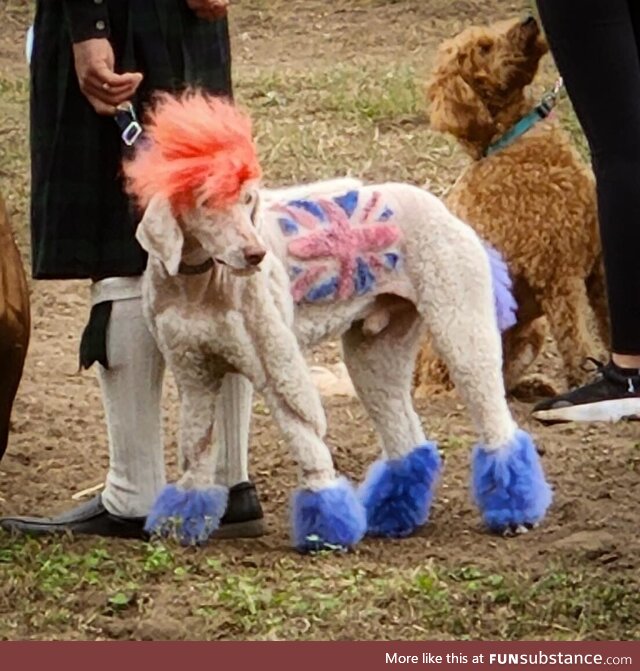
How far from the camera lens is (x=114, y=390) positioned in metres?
4.26

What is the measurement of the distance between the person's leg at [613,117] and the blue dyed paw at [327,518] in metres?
1.01

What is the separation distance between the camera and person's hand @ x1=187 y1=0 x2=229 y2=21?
13.7 feet

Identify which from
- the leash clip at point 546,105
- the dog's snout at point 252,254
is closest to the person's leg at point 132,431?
the dog's snout at point 252,254

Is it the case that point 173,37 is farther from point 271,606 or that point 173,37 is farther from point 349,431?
point 349,431

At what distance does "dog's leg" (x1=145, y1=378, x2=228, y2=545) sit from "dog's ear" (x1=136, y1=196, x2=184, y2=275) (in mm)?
339

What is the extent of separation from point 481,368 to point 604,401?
2.58 ft

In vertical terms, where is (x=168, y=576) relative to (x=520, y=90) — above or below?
below

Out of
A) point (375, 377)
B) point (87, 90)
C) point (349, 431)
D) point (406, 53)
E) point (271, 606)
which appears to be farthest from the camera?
point (406, 53)

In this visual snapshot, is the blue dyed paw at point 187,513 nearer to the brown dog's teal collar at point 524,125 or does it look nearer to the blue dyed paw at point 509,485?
the blue dyed paw at point 509,485

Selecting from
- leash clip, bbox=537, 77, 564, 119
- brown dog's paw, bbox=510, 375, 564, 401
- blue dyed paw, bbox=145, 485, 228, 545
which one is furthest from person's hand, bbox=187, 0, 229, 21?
brown dog's paw, bbox=510, 375, 564, 401

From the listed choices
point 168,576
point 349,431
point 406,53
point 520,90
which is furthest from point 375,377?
point 406,53

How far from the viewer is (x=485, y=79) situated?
228 inches

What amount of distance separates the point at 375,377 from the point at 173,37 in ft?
2.95

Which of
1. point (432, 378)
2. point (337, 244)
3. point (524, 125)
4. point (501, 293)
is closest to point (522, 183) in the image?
point (524, 125)
